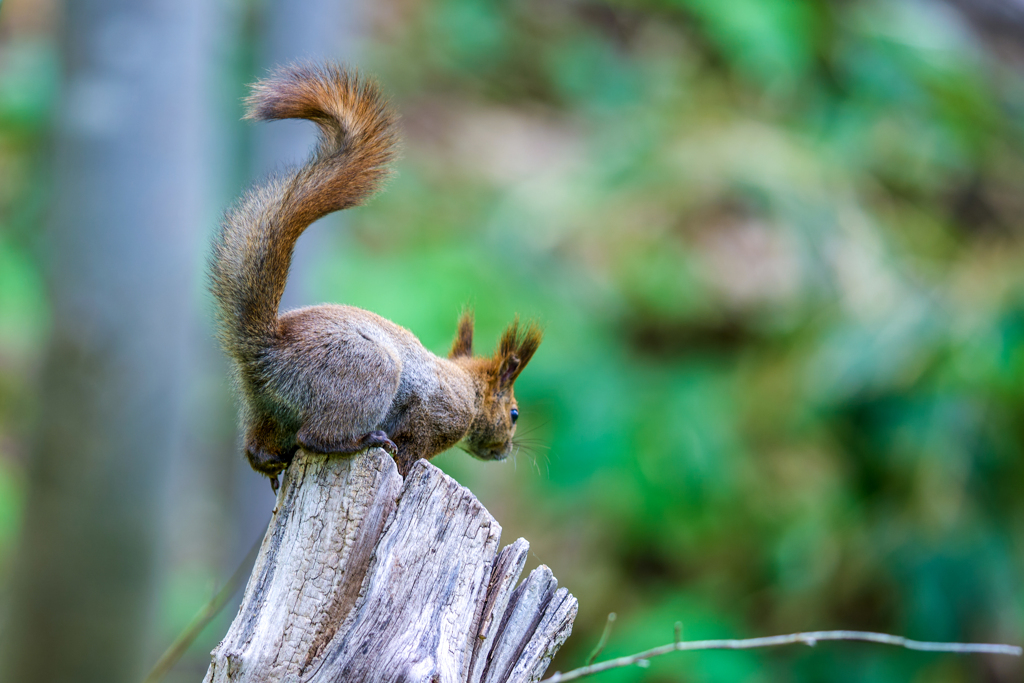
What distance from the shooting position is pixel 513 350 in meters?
2.11

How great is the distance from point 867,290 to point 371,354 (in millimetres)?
4071

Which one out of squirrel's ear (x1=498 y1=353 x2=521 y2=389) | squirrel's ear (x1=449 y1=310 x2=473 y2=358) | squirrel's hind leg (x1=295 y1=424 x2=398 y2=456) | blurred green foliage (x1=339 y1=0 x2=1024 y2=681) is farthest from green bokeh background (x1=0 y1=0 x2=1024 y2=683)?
squirrel's hind leg (x1=295 y1=424 x2=398 y2=456)

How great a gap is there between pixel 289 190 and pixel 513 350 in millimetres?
707

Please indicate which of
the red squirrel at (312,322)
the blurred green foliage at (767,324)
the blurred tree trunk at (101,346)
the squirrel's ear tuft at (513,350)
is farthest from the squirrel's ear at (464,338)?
the blurred tree trunk at (101,346)

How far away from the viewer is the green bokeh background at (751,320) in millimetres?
4383

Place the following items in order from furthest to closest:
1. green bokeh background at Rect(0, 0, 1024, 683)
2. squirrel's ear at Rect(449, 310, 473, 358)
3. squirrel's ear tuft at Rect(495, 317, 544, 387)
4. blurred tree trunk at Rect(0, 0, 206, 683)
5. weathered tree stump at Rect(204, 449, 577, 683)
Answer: green bokeh background at Rect(0, 0, 1024, 683), blurred tree trunk at Rect(0, 0, 206, 683), squirrel's ear at Rect(449, 310, 473, 358), squirrel's ear tuft at Rect(495, 317, 544, 387), weathered tree stump at Rect(204, 449, 577, 683)

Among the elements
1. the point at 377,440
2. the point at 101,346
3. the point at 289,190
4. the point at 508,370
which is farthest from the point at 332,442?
the point at 101,346

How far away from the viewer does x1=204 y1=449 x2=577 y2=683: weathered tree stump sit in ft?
4.56

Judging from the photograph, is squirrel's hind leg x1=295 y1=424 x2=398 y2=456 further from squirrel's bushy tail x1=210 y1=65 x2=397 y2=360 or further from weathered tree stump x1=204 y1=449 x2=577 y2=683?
squirrel's bushy tail x1=210 y1=65 x2=397 y2=360

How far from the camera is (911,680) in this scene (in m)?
4.30

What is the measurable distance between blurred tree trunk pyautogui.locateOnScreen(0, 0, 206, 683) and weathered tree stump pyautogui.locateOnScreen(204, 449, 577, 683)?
7.61 feet

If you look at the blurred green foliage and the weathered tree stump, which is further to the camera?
the blurred green foliage

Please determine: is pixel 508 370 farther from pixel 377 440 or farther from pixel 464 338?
pixel 377 440

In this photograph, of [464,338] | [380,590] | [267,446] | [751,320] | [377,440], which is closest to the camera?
[380,590]
